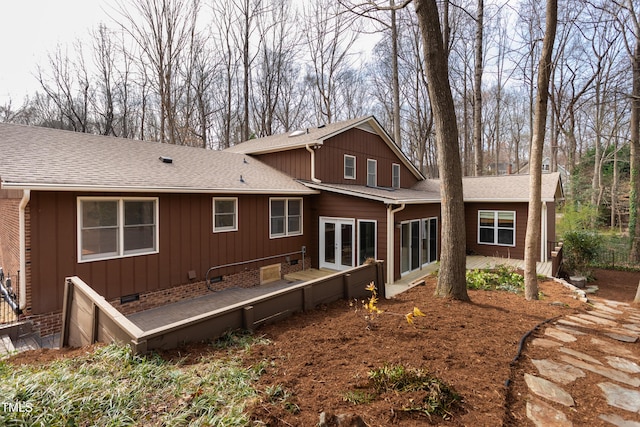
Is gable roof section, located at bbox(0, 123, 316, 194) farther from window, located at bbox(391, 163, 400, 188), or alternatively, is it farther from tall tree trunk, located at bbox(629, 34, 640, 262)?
tall tree trunk, located at bbox(629, 34, 640, 262)

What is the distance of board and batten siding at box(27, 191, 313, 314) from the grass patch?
3.53 meters

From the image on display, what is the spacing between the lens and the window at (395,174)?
15.5 metres

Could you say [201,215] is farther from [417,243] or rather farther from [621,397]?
[621,397]

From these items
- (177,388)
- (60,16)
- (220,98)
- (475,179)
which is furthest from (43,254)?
(220,98)

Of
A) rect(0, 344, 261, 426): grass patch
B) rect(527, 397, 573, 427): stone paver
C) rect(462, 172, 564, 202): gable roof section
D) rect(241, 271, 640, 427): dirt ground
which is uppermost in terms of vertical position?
rect(462, 172, 564, 202): gable roof section

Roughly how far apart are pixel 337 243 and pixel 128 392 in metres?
8.40

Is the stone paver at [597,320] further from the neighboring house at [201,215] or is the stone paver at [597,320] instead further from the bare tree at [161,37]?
the bare tree at [161,37]

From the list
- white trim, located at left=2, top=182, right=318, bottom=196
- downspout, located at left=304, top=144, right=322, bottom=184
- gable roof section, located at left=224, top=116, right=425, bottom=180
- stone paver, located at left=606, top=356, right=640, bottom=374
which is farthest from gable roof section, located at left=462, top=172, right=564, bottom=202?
stone paver, located at left=606, top=356, right=640, bottom=374

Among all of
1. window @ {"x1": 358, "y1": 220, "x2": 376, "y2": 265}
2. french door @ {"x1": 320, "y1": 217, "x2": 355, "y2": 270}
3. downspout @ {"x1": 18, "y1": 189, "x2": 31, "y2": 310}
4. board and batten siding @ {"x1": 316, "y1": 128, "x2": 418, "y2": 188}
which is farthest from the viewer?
board and batten siding @ {"x1": 316, "y1": 128, "x2": 418, "y2": 188}

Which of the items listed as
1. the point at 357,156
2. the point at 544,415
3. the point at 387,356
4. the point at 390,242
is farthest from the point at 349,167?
the point at 544,415

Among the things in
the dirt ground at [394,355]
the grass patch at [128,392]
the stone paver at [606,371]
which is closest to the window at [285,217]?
the dirt ground at [394,355]

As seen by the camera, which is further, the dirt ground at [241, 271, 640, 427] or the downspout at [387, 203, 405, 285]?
the downspout at [387, 203, 405, 285]

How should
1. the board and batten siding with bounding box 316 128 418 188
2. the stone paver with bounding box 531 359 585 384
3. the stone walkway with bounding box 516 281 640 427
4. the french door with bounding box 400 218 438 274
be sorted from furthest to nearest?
the board and batten siding with bounding box 316 128 418 188, the french door with bounding box 400 218 438 274, the stone paver with bounding box 531 359 585 384, the stone walkway with bounding box 516 281 640 427

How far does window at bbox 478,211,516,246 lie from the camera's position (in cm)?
1308
